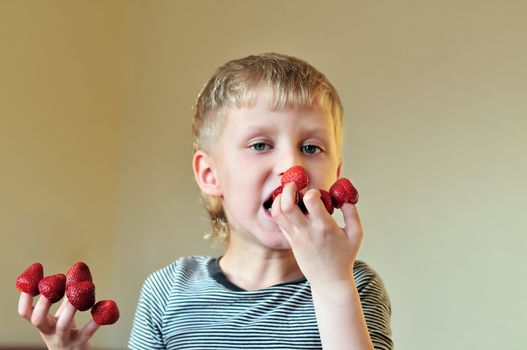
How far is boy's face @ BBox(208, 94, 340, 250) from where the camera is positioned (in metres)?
0.92

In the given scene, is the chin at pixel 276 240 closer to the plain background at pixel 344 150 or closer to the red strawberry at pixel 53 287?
the red strawberry at pixel 53 287

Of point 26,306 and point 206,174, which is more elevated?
point 206,174

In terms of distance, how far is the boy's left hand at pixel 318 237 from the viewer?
732mm

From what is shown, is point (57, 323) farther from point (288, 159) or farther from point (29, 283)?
point (288, 159)

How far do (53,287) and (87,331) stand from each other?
0.29 feet

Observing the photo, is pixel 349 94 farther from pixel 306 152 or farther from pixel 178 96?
pixel 306 152

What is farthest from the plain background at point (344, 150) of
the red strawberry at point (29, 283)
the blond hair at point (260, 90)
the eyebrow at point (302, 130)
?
the red strawberry at point (29, 283)

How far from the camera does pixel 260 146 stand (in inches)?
37.4

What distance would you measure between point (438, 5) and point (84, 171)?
1.25m

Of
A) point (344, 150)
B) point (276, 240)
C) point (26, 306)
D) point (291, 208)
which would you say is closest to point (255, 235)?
point (276, 240)

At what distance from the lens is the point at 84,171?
2047mm

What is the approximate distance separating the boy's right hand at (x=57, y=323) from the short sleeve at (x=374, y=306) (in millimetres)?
398

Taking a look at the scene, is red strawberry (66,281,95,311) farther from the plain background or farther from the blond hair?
the plain background

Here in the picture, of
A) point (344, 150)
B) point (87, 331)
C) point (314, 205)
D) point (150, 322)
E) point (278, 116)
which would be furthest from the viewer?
point (344, 150)
